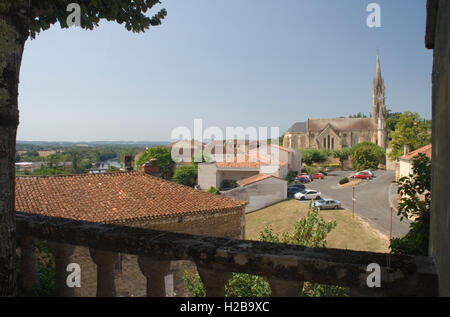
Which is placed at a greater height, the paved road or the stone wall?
the stone wall

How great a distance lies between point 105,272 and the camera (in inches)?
90.7

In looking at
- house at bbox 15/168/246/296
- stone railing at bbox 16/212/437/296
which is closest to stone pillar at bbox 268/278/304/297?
stone railing at bbox 16/212/437/296

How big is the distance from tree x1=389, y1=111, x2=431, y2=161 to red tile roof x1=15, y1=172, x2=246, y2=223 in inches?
1317

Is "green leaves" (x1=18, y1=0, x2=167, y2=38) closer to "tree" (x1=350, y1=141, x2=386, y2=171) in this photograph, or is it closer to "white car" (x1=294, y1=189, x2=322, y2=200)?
"white car" (x1=294, y1=189, x2=322, y2=200)

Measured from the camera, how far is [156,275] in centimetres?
208

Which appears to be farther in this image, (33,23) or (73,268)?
(33,23)

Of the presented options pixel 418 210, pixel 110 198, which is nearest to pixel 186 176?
pixel 110 198

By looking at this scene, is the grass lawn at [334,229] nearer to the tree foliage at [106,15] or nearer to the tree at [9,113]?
the tree foliage at [106,15]

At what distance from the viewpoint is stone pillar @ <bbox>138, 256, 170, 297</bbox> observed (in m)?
2.06

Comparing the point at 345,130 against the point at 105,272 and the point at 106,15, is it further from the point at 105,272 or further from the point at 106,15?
the point at 105,272

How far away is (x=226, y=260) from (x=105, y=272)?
39.8 inches
